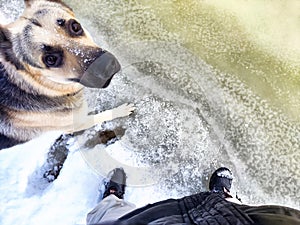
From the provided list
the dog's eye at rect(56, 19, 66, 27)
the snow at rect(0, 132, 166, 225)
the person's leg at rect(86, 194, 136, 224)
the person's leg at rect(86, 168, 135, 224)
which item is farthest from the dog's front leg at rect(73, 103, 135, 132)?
the dog's eye at rect(56, 19, 66, 27)

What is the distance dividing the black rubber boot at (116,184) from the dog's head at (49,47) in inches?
20.7

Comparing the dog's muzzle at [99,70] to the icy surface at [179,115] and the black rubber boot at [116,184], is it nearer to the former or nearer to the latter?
the icy surface at [179,115]

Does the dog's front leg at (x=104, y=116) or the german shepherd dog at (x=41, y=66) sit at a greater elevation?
the german shepherd dog at (x=41, y=66)

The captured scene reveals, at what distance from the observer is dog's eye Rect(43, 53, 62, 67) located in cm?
176

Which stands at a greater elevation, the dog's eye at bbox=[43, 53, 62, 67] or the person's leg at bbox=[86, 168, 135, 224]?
the dog's eye at bbox=[43, 53, 62, 67]

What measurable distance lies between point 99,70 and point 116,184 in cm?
58

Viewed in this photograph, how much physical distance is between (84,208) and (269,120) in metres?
1.03

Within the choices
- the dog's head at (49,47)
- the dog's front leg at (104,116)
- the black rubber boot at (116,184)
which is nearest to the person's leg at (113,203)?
the black rubber boot at (116,184)

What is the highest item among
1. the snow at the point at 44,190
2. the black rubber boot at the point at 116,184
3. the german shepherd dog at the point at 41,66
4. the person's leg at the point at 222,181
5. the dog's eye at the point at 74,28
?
the dog's eye at the point at 74,28

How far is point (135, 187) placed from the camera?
6.84ft

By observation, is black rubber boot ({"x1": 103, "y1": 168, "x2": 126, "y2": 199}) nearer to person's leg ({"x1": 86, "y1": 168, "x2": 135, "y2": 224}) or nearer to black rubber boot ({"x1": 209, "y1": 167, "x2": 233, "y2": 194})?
person's leg ({"x1": 86, "y1": 168, "x2": 135, "y2": 224})

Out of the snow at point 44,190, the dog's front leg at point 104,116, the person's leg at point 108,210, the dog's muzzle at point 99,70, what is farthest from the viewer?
the dog's front leg at point 104,116

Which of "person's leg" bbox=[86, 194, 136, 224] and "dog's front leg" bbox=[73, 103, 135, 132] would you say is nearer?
"person's leg" bbox=[86, 194, 136, 224]

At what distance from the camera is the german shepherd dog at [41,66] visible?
175 cm
